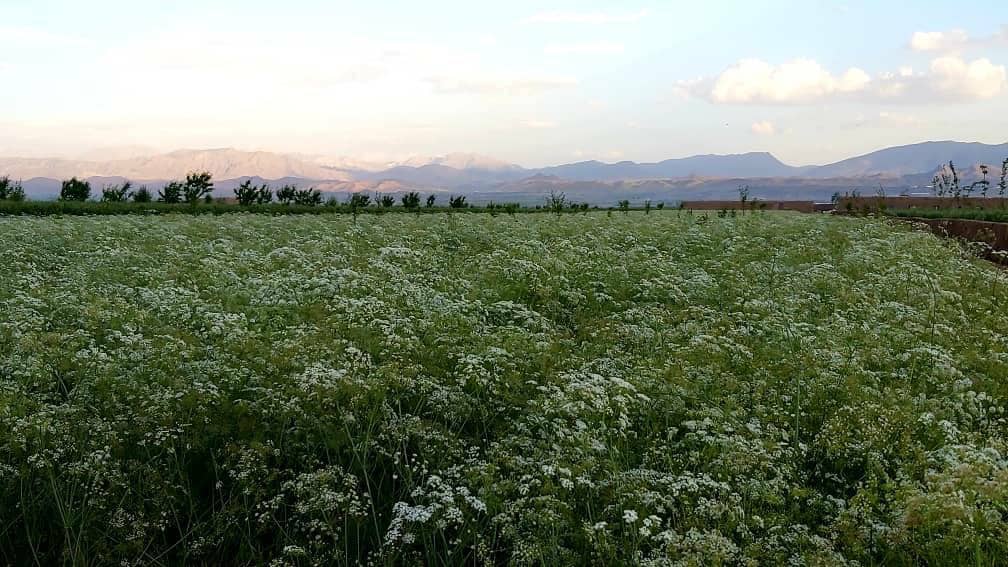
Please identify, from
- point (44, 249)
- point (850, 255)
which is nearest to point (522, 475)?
point (850, 255)

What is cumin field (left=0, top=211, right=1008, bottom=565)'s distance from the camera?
468cm

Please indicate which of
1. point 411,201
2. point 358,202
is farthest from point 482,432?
point 411,201

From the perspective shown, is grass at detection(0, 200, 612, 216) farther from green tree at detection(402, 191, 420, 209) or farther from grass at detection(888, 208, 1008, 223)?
grass at detection(888, 208, 1008, 223)

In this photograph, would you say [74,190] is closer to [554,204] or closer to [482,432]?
[554,204]

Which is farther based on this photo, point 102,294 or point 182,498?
point 102,294

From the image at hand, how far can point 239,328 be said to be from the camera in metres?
7.27

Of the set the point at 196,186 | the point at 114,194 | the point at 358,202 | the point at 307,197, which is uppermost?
the point at 196,186

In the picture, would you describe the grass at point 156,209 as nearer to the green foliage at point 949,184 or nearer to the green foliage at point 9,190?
the green foliage at point 9,190

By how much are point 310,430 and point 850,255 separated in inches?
469

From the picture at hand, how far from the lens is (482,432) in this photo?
6.75 m

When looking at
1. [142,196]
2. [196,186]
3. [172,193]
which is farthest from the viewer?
[196,186]

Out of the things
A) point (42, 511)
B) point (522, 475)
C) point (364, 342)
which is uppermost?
point (364, 342)

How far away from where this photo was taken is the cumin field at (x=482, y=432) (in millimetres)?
4684

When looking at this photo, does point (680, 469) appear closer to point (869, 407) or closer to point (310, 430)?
point (869, 407)
